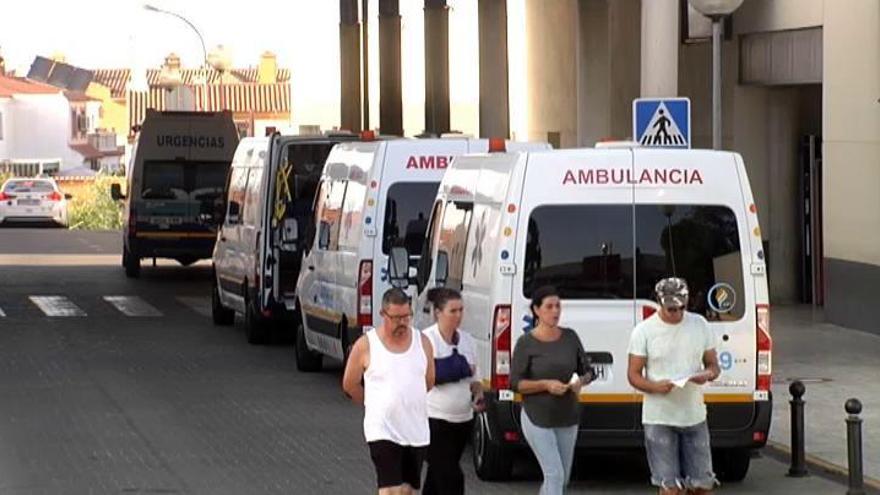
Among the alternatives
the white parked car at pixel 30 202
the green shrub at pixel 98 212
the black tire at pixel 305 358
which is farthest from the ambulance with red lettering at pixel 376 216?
the green shrub at pixel 98 212

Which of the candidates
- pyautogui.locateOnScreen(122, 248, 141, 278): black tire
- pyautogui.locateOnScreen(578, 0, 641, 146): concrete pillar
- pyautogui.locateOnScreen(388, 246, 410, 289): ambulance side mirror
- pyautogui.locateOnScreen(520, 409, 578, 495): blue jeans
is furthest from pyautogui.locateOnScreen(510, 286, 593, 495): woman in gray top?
pyautogui.locateOnScreen(122, 248, 141, 278): black tire

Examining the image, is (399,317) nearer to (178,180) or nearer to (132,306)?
(132,306)

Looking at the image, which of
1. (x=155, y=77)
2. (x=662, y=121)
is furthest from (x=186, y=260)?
(x=155, y=77)

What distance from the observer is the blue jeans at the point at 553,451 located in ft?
38.7

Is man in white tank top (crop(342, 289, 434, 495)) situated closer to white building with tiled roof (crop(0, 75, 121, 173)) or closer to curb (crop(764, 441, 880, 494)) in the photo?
curb (crop(764, 441, 880, 494))

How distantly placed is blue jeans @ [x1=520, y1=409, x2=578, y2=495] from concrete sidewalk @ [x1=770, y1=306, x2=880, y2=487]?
3.21m

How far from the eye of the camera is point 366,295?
1964 cm

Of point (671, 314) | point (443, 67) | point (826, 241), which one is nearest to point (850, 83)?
point (826, 241)

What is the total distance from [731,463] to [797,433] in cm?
52

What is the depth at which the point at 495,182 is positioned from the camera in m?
14.7

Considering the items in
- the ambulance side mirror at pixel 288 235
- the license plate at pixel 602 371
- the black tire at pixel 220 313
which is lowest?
the black tire at pixel 220 313

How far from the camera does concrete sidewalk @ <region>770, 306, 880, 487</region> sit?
16.2m

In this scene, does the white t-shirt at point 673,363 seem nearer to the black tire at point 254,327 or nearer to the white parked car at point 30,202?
the black tire at point 254,327

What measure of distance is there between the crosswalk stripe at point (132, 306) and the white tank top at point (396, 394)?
62.6 feet
